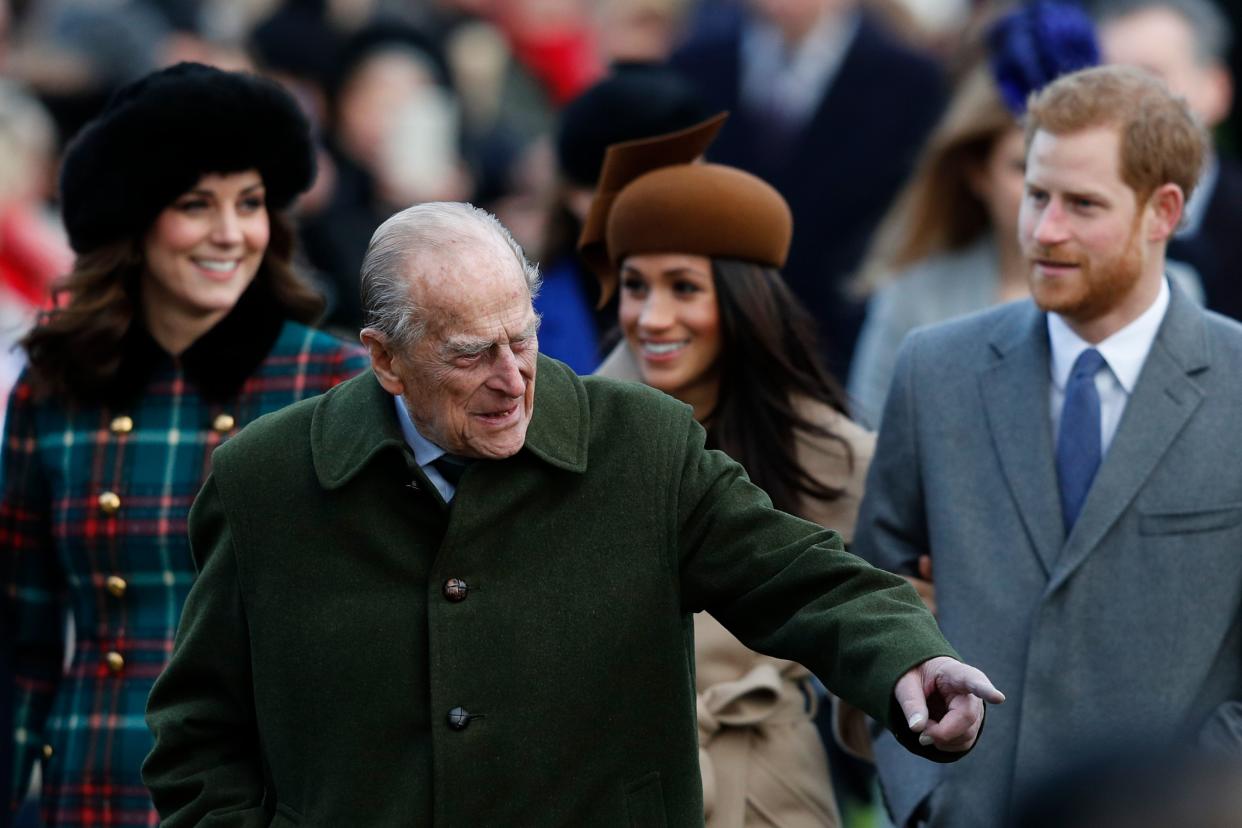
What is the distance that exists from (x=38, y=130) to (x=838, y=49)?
10.6ft

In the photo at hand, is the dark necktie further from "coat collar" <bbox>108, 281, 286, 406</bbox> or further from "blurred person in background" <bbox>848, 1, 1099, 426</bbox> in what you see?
"blurred person in background" <bbox>848, 1, 1099, 426</bbox>

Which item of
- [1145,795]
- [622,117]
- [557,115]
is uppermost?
[557,115]

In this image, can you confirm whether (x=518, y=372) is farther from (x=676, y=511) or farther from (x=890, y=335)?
(x=890, y=335)

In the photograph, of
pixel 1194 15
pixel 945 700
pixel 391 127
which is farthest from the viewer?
pixel 391 127

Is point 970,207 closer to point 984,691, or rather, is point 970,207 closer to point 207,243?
point 207,243

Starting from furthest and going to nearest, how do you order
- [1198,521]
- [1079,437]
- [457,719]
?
[1079,437] → [1198,521] → [457,719]

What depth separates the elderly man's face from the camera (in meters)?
3.83

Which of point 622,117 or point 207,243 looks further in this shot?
point 622,117

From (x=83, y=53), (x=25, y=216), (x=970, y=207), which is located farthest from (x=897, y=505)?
(x=83, y=53)

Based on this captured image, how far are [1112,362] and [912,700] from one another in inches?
60.5

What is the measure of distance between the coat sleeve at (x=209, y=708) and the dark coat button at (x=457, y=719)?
0.41 m

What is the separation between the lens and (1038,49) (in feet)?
21.6

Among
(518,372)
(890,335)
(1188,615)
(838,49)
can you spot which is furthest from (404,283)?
(838,49)

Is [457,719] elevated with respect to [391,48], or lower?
lower
